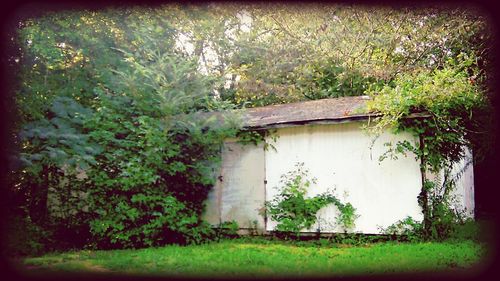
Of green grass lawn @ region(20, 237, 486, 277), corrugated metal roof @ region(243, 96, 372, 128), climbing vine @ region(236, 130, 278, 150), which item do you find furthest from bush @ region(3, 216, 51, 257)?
Answer: corrugated metal roof @ region(243, 96, 372, 128)

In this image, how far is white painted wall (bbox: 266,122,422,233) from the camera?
8391 mm

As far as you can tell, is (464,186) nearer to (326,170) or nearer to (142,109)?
(326,170)

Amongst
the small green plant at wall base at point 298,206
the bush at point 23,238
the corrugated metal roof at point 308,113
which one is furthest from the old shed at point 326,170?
the bush at point 23,238

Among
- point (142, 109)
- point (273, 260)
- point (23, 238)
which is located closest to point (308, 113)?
point (142, 109)

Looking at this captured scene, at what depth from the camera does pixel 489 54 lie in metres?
6.66

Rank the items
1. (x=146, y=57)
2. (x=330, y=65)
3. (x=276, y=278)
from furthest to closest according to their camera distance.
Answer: (x=330, y=65)
(x=146, y=57)
(x=276, y=278)

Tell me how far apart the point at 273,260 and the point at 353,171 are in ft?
10.1

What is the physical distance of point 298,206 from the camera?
9.18m

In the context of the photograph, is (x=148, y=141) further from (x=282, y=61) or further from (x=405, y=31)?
(x=282, y=61)

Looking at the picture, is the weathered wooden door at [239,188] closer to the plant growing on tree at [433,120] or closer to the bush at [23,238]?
the plant growing on tree at [433,120]

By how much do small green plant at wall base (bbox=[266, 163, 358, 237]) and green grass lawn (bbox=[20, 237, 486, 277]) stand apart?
896mm

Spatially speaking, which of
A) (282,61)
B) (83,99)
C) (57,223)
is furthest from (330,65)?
(57,223)

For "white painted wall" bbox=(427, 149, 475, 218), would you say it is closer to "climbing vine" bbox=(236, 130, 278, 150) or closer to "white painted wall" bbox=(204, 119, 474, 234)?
"white painted wall" bbox=(204, 119, 474, 234)

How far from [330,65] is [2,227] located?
13169mm
